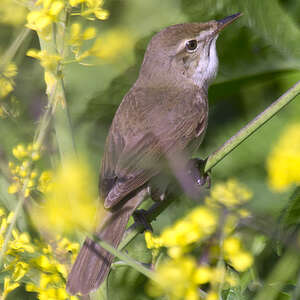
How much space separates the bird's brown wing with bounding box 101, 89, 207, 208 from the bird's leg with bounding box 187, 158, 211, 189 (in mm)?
55

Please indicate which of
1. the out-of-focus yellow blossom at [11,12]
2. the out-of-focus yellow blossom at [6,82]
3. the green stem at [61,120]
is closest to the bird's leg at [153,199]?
the green stem at [61,120]

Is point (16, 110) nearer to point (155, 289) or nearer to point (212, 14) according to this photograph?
point (155, 289)

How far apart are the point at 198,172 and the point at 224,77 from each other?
2.14 feet

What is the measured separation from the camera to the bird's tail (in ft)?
4.48

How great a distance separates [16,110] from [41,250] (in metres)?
0.42

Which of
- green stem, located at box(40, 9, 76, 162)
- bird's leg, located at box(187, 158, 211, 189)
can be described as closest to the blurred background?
bird's leg, located at box(187, 158, 211, 189)

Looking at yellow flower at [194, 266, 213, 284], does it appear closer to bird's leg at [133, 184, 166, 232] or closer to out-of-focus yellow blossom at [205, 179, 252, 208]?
out-of-focus yellow blossom at [205, 179, 252, 208]

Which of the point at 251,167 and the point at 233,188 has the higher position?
the point at 233,188

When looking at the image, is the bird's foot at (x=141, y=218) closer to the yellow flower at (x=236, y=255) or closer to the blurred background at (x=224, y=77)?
the blurred background at (x=224, y=77)

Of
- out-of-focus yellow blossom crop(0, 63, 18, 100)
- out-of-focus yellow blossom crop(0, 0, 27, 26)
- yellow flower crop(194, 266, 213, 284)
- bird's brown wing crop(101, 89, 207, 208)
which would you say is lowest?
bird's brown wing crop(101, 89, 207, 208)

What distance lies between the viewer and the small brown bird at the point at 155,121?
5.65 feet

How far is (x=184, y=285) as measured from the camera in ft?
2.82

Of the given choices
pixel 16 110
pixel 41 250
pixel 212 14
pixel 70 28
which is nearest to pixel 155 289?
pixel 41 250

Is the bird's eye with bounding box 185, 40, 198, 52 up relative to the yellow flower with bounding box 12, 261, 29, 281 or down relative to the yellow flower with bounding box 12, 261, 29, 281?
up
